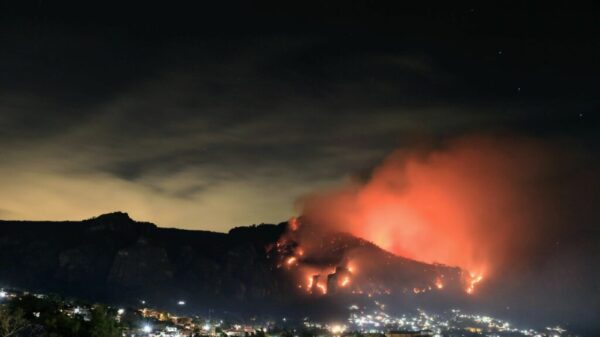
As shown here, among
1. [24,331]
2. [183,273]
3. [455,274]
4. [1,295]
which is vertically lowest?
[24,331]

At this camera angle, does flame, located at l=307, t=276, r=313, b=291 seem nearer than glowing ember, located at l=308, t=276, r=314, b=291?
Yes

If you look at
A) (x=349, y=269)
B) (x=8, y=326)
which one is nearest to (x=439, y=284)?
A: (x=349, y=269)

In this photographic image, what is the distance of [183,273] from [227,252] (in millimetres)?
15755

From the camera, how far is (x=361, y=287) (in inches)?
6550

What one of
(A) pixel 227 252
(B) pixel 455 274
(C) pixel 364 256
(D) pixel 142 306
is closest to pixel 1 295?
(D) pixel 142 306

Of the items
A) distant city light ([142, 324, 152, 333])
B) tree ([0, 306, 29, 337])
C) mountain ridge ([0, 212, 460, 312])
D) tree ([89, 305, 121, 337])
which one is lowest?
tree ([0, 306, 29, 337])

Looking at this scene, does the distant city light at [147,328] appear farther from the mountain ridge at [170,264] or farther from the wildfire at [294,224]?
the wildfire at [294,224]

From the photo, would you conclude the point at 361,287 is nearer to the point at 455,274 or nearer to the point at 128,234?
the point at 455,274

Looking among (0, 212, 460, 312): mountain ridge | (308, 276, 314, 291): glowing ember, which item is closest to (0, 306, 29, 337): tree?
(0, 212, 460, 312): mountain ridge

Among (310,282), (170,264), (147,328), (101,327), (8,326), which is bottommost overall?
(8,326)

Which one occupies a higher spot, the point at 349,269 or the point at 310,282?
the point at 349,269

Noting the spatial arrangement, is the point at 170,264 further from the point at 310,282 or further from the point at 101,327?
the point at 101,327

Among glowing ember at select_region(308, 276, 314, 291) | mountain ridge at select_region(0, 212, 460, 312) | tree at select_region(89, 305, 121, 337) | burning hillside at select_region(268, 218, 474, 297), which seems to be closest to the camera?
tree at select_region(89, 305, 121, 337)

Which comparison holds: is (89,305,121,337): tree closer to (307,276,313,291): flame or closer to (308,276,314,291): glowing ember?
(307,276,313,291): flame
